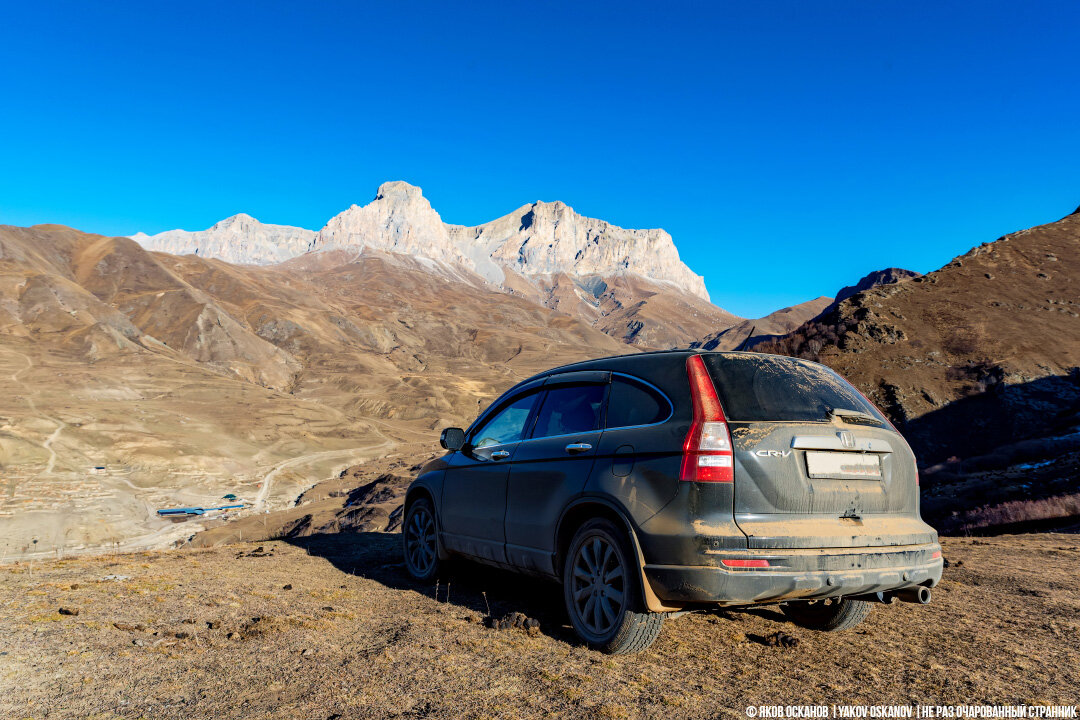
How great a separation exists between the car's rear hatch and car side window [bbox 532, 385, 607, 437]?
0.98 meters

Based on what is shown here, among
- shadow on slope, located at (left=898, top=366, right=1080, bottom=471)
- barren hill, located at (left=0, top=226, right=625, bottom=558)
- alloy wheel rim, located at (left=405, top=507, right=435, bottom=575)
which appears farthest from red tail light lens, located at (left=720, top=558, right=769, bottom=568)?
shadow on slope, located at (left=898, top=366, right=1080, bottom=471)

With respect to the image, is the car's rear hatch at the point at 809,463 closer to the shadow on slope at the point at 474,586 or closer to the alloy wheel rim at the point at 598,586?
the alloy wheel rim at the point at 598,586

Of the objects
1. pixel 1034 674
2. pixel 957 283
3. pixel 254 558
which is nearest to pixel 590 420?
pixel 1034 674

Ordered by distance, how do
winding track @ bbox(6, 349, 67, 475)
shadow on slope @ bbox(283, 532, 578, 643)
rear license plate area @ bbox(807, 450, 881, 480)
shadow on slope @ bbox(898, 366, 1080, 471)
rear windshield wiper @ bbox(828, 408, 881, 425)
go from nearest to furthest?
rear license plate area @ bbox(807, 450, 881, 480)
rear windshield wiper @ bbox(828, 408, 881, 425)
shadow on slope @ bbox(283, 532, 578, 643)
shadow on slope @ bbox(898, 366, 1080, 471)
winding track @ bbox(6, 349, 67, 475)

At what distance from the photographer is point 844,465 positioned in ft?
13.3

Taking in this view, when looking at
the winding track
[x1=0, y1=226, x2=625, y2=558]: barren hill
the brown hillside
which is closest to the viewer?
the brown hillside

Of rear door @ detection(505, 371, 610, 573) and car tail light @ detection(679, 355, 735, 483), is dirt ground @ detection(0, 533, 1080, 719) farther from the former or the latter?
car tail light @ detection(679, 355, 735, 483)

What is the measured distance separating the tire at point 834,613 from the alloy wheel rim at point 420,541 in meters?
3.51

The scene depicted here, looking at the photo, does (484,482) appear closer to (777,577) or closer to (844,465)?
(777,577)

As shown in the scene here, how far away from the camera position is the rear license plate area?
398 cm

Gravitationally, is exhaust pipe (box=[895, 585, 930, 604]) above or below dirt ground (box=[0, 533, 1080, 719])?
above

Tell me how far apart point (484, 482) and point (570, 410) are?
3.76 ft

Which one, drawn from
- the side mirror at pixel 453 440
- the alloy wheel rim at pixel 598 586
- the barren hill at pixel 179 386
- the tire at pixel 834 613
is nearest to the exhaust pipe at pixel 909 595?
the tire at pixel 834 613

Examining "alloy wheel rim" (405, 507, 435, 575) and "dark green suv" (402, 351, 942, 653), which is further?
"alloy wheel rim" (405, 507, 435, 575)
